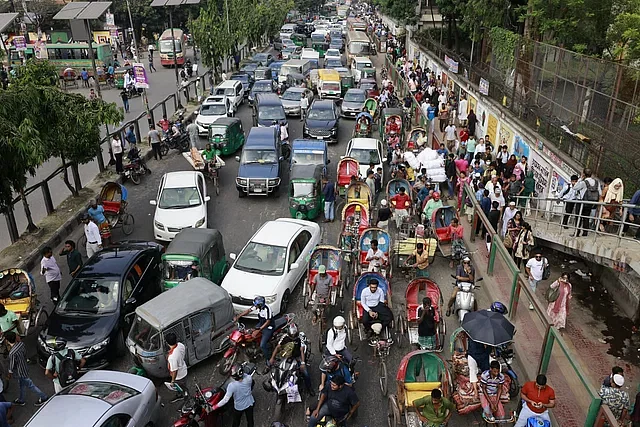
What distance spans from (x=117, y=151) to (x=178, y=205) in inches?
243

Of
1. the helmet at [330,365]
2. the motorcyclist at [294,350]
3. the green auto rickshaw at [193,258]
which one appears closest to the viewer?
the helmet at [330,365]

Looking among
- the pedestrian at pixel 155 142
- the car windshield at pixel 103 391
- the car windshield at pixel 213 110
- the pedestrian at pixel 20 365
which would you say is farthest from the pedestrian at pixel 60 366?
the car windshield at pixel 213 110

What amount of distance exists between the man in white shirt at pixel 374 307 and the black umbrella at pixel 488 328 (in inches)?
71.1

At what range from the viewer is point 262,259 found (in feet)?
43.0

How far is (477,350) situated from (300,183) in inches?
380

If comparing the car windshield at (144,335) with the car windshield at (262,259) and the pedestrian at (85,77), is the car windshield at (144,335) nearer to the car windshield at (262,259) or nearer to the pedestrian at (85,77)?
the car windshield at (262,259)

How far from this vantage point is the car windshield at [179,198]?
1656 centimetres

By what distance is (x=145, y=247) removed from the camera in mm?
13062

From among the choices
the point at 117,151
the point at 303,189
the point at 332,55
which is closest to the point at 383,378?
the point at 303,189

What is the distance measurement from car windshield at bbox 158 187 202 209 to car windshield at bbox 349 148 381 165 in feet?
22.3

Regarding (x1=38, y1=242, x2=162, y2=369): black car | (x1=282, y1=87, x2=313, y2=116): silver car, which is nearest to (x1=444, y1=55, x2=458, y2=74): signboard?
(x1=282, y1=87, x2=313, y2=116): silver car

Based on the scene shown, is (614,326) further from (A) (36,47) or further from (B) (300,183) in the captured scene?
(A) (36,47)

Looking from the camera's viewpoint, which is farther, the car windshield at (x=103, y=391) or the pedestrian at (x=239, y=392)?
the pedestrian at (x=239, y=392)

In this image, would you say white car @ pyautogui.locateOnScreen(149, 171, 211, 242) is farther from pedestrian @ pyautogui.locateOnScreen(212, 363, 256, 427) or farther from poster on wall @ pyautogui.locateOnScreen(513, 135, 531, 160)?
poster on wall @ pyautogui.locateOnScreen(513, 135, 531, 160)
